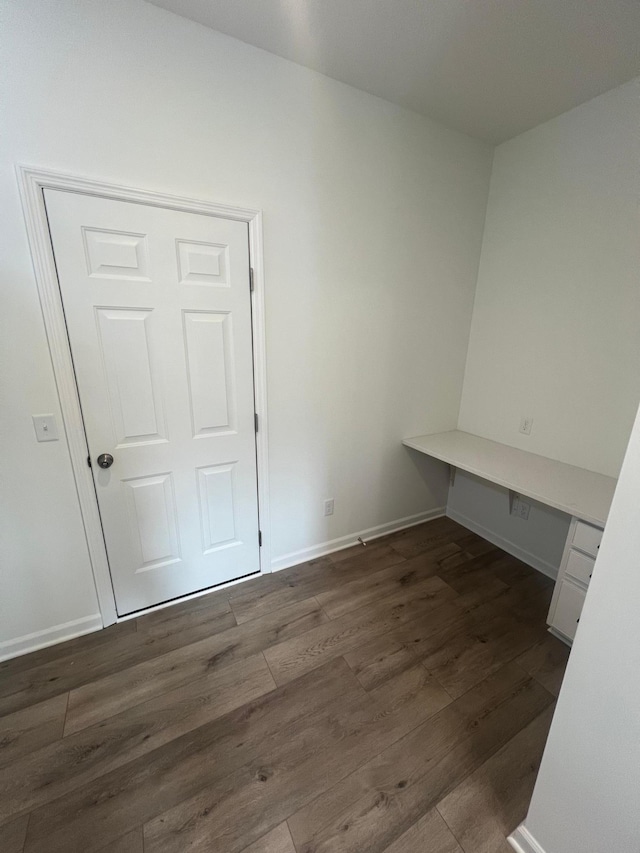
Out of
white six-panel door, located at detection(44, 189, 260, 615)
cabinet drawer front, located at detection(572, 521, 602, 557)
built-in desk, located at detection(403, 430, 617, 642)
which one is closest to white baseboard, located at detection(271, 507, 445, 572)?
white six-panel door, located at detection(44, 189, 260, 615)

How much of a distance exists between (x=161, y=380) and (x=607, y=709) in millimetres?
1923

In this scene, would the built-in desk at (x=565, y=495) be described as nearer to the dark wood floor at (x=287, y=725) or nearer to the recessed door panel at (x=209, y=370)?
the dark wood floor at (x=287, y=725)

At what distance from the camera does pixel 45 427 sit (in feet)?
4.76

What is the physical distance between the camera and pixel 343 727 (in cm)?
133

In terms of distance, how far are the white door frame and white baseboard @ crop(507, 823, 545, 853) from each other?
1668mm

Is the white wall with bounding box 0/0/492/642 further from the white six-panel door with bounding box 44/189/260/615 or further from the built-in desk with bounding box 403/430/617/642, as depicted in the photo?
the built-in desk with bounding box 403/430/617/642

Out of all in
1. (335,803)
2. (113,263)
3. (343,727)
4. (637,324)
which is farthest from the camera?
(637,324)

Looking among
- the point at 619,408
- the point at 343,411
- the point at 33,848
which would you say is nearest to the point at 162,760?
the point at 33,848

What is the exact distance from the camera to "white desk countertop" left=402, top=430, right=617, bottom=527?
1.62 m

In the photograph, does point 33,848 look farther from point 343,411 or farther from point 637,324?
point 637,324

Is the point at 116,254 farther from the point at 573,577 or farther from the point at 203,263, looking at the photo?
the point at 573,577

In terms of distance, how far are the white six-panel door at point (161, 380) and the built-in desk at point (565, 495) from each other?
4.64 feet

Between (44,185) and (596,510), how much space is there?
8.94 feet

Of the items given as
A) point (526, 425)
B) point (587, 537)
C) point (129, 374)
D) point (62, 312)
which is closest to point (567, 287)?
point (526, 425)
